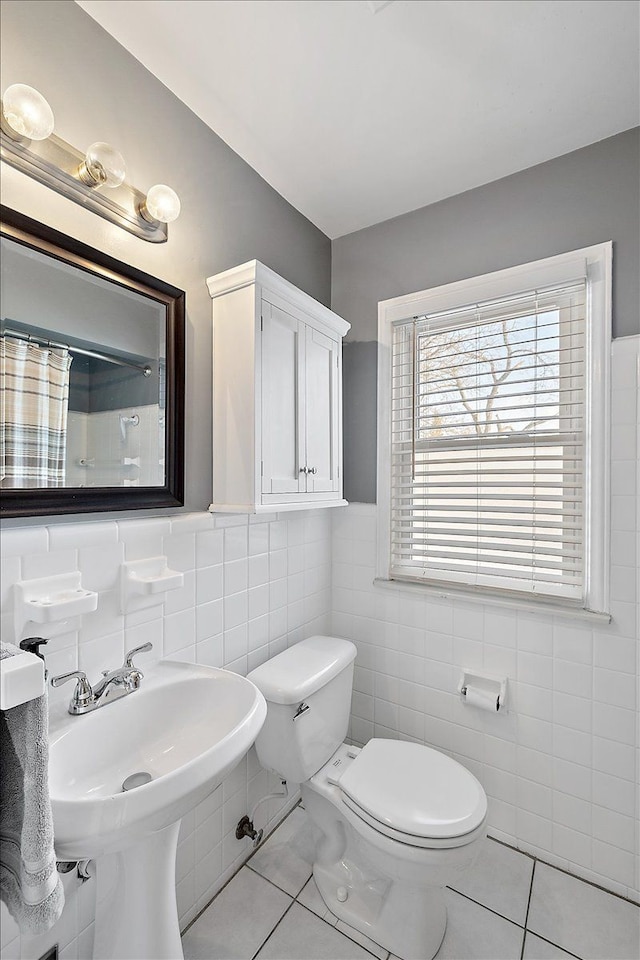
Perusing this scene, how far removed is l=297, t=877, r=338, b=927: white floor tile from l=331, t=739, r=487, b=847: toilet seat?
0.37 meters

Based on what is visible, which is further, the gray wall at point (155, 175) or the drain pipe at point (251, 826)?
the drain pipe at point (251, 826)

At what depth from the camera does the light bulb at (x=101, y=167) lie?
3.51ft

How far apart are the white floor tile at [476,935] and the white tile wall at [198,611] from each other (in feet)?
2.23

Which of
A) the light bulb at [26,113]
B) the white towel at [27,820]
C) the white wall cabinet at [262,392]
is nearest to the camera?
the white towel at [27,820]

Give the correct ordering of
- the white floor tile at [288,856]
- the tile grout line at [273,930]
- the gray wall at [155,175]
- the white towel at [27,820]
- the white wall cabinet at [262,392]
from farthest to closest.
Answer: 1. the white floor tile at [288,856]
2. the white wall cabinet at [262,392]
3. the tile grout line at [273,930]
4. the gray wall at [155,175]
5. the white towel at [27,820]

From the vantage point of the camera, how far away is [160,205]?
122 cm

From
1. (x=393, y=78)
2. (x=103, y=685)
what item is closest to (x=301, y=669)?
(x=103, y=685)

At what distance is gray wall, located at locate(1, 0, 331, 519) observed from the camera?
1.03 metres

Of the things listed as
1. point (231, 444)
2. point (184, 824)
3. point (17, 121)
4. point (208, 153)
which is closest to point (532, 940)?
point (184, 824)

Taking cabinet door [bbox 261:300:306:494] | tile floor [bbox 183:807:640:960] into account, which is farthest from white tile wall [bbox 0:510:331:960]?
cabinet door [bbox 261:300:306:494]

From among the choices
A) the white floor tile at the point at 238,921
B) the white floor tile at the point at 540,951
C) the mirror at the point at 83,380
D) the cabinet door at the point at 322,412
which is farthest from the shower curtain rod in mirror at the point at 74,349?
the white floor tile at the point at 540,951

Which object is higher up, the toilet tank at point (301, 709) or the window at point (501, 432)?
the window at point (501, 432)

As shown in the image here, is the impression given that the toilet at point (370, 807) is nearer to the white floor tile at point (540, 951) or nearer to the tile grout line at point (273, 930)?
the tile grout line at point (273, 930)

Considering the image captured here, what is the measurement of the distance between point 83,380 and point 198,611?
739 mm
